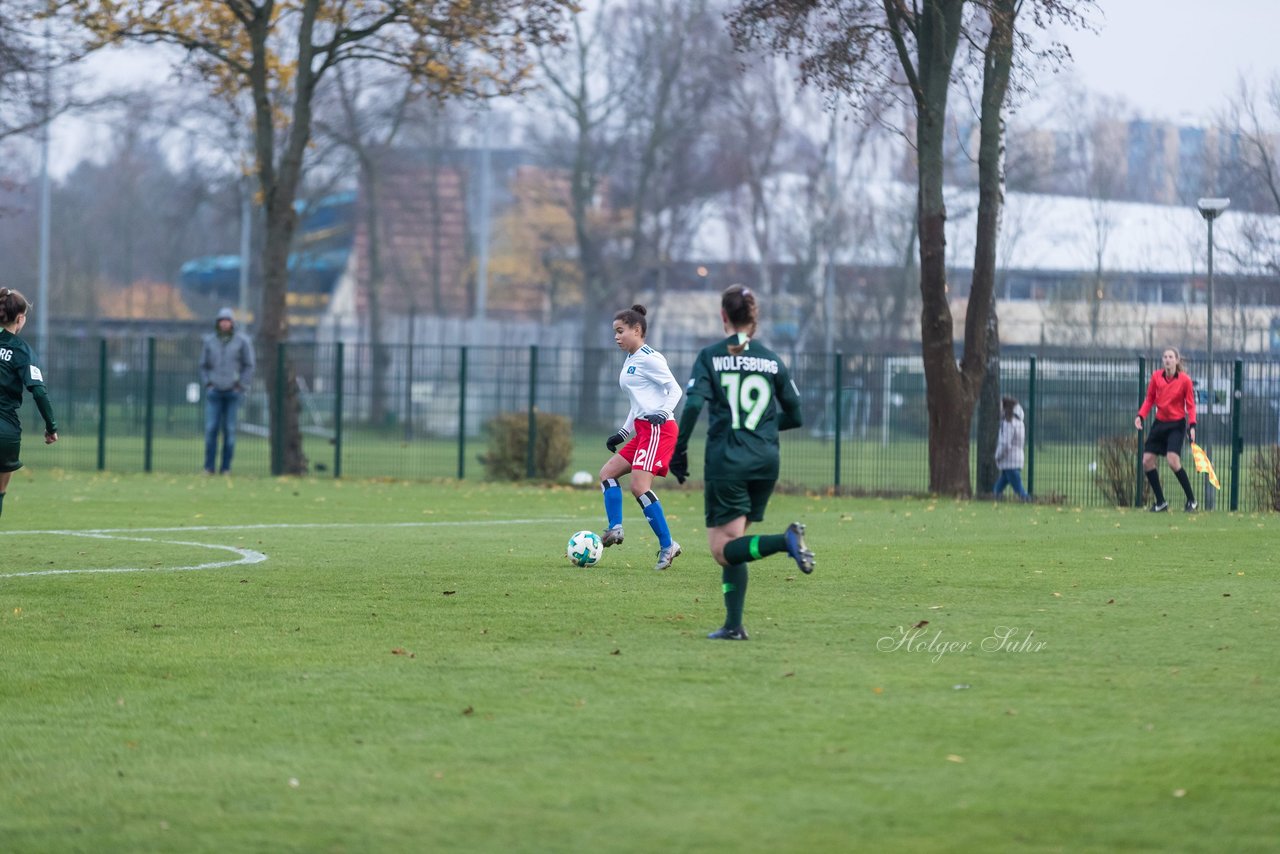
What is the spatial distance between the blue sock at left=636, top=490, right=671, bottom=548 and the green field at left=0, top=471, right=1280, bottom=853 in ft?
1.00

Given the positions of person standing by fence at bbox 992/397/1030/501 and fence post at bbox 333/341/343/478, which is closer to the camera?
person standing by fence at bbox 992/397/1030/501

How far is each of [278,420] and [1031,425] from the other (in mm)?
11700

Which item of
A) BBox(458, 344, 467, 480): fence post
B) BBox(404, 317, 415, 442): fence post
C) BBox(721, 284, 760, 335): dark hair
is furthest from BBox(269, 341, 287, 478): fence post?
BBox(721, 284, 760, 335): dark hair

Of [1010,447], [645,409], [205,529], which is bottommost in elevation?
[205,529]

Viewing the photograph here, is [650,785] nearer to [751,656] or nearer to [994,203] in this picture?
[751,656]

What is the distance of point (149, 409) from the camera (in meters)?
26.6

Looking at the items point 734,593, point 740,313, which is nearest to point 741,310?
point 740,313

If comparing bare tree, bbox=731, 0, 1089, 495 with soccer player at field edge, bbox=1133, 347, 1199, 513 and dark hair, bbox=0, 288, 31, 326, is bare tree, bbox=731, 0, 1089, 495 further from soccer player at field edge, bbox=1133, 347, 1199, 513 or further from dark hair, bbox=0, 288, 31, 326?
dark hair, bbox=0, 288, 31, 326

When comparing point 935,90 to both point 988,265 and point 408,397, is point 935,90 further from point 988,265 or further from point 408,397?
point 408,397

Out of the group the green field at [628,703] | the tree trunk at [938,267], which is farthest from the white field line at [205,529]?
the tree trunk at [938,267]

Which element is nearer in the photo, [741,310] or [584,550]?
[741,310]

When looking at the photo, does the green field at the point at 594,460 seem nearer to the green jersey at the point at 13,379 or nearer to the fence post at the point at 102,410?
the fence post at the point at 102,410

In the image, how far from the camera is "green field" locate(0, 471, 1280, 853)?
4.82 meters
